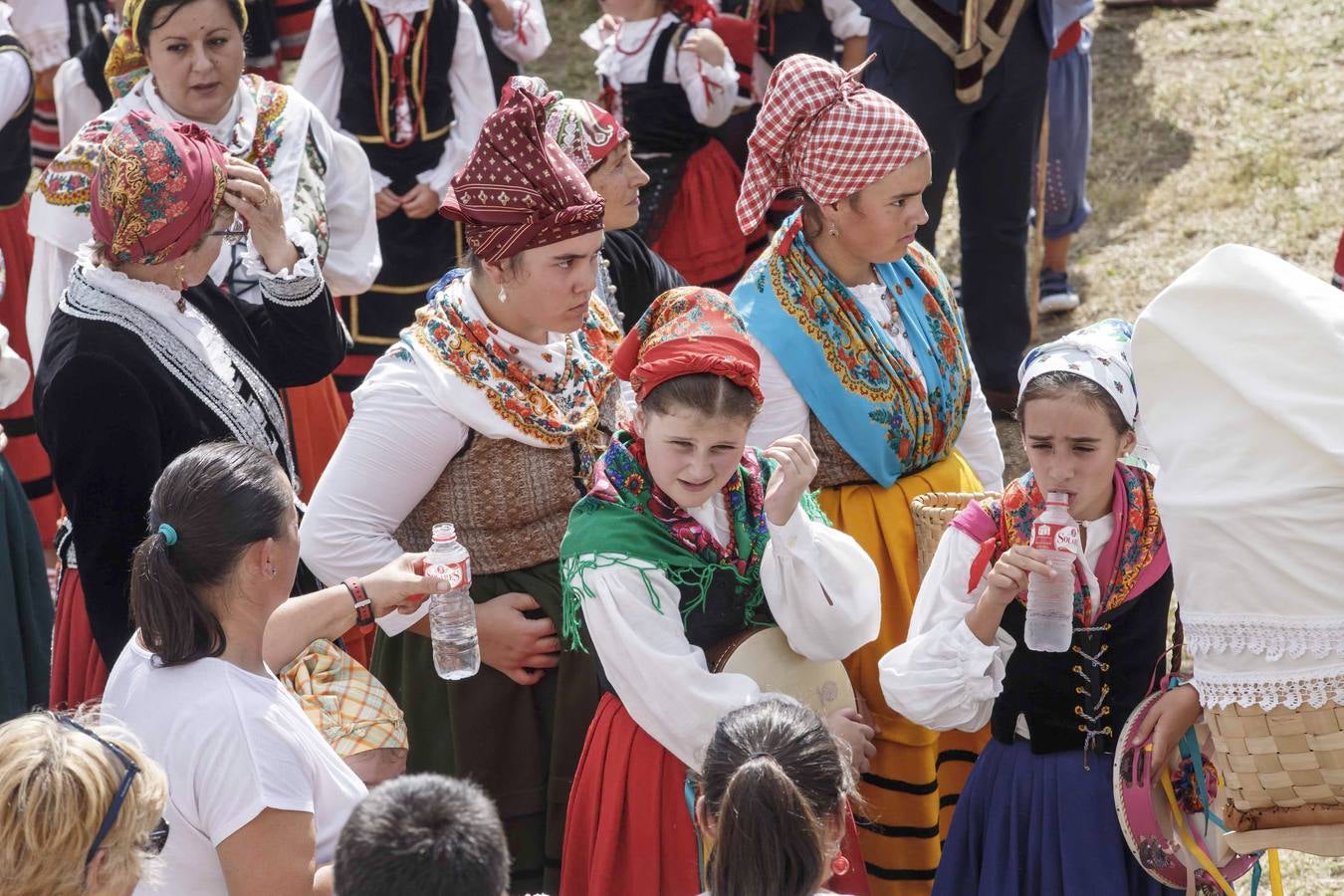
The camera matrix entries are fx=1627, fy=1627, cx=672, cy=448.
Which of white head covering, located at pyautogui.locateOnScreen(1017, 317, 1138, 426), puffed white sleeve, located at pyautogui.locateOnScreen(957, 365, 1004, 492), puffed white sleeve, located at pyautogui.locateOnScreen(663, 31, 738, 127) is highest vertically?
puffed white sleeve, located at pyautogui.locateOnScreen(663, 31, 738, 127)

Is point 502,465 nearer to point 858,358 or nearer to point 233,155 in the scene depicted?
point 858,358

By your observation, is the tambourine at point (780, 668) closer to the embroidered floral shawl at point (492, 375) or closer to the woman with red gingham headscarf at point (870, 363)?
the woman with red gingham headscarf at point (870, 363)

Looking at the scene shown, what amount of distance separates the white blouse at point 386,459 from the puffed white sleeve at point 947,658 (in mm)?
920

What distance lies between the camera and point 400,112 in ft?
20.6

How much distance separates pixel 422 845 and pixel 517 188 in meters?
1.75

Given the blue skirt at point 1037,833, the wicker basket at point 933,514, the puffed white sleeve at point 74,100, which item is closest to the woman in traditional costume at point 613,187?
the wicker basket at point 933,514

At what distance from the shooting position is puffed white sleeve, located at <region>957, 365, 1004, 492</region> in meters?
4.21

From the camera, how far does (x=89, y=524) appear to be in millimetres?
3297

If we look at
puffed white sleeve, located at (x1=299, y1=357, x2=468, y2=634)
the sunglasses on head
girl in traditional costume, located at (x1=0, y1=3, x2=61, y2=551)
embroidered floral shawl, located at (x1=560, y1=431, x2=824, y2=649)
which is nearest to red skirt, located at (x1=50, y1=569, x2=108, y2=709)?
puffed white sleeve, located at (x1=299, y1=357, x2=468, y2=634)

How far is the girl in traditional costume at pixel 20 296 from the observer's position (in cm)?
589

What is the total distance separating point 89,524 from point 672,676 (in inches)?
49.1

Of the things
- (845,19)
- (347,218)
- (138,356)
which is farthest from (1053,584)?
(845,19)

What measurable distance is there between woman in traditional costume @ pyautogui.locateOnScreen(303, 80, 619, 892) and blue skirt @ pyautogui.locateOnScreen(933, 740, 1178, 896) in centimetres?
84

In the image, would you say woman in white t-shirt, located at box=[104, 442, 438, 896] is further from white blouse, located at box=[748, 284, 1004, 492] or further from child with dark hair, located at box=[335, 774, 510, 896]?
white blouse, located at box=[748, 284, 1004, 492]
